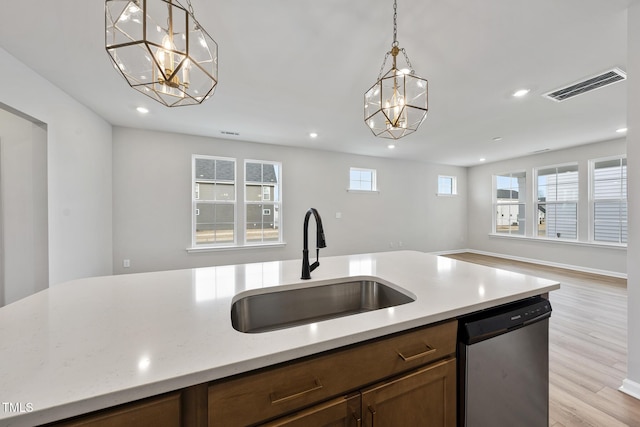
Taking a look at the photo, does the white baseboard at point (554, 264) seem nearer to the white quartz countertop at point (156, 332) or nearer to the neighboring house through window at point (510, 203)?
the neighboring house through window at point (510, 203)

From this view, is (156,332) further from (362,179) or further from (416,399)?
(362,179)

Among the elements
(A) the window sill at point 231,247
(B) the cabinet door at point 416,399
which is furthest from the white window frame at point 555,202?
(B) the cabinet door at point 416,399

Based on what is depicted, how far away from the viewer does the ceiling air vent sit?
2.38m

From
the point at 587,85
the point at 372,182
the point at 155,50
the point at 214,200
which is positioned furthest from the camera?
the point at 372,182

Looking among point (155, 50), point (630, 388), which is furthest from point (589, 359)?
point (155, 50)

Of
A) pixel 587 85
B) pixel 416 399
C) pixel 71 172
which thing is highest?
pixel 587 85

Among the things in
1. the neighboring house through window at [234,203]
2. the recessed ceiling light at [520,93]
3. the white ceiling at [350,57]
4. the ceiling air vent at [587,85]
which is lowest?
the neighboring house through window at [234,203]

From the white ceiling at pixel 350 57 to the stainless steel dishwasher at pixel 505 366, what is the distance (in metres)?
1.92

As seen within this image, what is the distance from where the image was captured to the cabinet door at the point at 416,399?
845mm

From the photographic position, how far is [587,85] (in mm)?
2590

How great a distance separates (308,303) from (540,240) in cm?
682

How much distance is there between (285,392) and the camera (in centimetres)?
72

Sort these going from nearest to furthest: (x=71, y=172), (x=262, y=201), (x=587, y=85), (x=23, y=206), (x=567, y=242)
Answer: (x=23, y=206) < (x=587, y=85) < (x=71, y=172) < (x=262, y=201) < (x=567, y=242)

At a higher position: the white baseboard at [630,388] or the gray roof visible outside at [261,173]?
the gray roof visible outside at [261,173]
